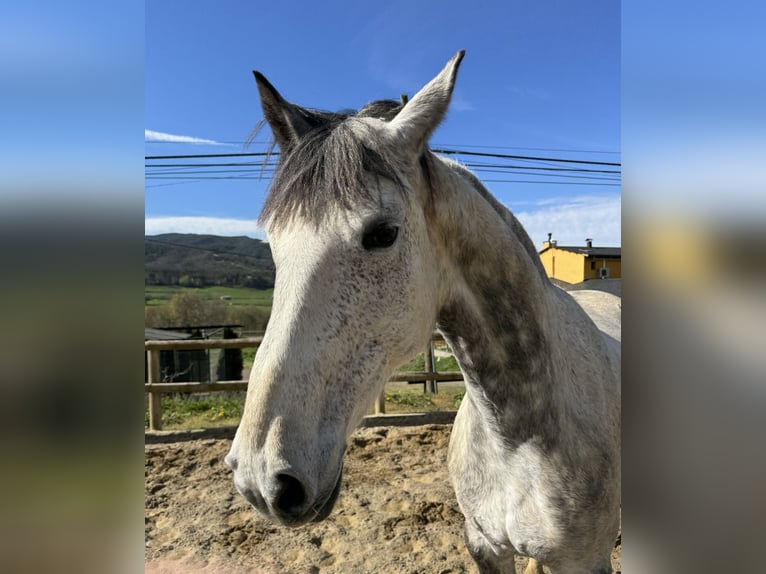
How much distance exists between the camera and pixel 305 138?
4.20ft

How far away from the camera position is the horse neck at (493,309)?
1.38 meters

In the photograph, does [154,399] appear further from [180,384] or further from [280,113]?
[280,113]

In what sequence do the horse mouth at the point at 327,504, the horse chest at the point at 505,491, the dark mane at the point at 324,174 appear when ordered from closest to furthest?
the horse mouth at the point at 327,504 → the dark mane at the point at 324,174 → the horse chest at the point at 505,491

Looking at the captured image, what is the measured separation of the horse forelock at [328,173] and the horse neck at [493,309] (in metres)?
0.25

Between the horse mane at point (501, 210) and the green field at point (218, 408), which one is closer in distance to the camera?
the horse mane at point (501, 210)

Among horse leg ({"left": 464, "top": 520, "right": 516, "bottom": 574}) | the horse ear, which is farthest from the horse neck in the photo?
horse leg ({"left": 464, "top": 520, "right": 516, "bottom": 574})

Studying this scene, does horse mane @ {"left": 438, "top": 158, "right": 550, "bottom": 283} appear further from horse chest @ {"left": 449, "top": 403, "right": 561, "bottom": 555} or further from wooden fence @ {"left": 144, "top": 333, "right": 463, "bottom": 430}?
wooden fence @ {"left": 144, "top": 333, "right": 463, "bottom": 430}

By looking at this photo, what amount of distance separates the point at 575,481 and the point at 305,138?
4.77 feet

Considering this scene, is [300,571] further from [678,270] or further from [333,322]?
[678,270]

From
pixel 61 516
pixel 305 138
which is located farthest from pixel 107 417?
pixel 305 138

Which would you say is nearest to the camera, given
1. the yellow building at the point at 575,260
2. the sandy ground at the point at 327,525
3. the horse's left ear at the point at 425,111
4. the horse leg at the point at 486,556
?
the horse's left ear at the point at 425,111

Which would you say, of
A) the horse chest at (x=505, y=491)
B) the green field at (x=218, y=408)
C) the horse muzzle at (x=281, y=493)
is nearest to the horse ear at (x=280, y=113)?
the horse muzzle at (x=281, y=493)

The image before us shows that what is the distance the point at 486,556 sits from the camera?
197 cm

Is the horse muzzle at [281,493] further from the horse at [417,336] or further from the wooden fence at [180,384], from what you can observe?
the wooden fence at [180,384]
